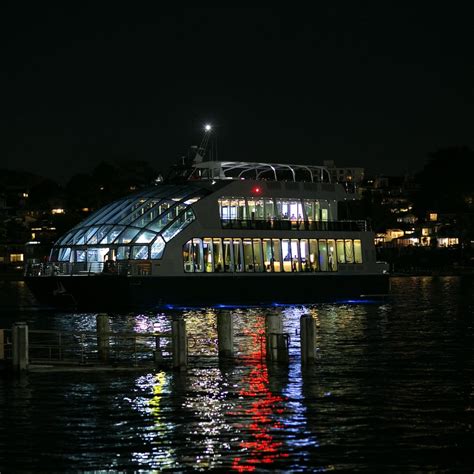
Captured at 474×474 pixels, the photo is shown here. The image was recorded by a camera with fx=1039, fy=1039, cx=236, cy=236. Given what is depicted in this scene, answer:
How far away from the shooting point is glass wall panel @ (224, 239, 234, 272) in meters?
64.4

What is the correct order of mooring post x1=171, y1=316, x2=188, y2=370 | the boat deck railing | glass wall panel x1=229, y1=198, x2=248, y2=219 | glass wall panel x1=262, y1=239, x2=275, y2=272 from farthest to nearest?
1. glass wall panel x1=262, y1=239, x2=275, y2=272
2. glass wall panel x1=229, y1=198, x2=248, y2=219
3. the boat deck railing
4. mooring post x1=171, y1=316, x2=188, y2=370

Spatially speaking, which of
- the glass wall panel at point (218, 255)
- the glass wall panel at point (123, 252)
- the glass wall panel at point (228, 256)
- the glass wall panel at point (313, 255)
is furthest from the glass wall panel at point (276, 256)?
the glass wall panel at point (123, 252)

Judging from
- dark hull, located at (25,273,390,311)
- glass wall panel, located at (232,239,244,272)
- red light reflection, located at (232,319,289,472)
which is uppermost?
glass wall panel, located at (232,239,244,272)

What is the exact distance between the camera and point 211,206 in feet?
209

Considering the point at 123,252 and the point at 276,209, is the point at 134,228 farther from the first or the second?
the point at 276,209

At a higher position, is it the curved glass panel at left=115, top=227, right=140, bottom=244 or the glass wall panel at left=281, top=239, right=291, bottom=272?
the curved glass panel at left=115, top=227, right=140, bottom=244

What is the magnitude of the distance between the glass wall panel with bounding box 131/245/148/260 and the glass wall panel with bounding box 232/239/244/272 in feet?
22.5

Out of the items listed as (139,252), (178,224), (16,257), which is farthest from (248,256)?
(16,257)

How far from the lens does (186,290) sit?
60656 mm

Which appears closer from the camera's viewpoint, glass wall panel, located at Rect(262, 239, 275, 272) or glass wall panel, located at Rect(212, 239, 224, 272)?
glass wall panel, located at Rect(212, 239, 224, 272)

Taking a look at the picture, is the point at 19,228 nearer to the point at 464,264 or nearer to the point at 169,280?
the point at 464,264

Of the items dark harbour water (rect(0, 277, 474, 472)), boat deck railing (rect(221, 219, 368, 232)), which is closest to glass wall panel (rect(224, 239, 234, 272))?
boat deck railing (rect(221, 219, 368, 232))

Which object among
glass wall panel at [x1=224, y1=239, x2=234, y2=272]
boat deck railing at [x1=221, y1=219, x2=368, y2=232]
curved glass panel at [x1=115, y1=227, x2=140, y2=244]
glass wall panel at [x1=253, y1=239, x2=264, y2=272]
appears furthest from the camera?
glass wall panel at [x1=253, y1=239, x2=264, y2=272]

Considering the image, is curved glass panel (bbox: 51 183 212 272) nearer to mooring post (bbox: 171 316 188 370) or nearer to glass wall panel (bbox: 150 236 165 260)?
glass wall panel (bbox: 150 236 165 260)
